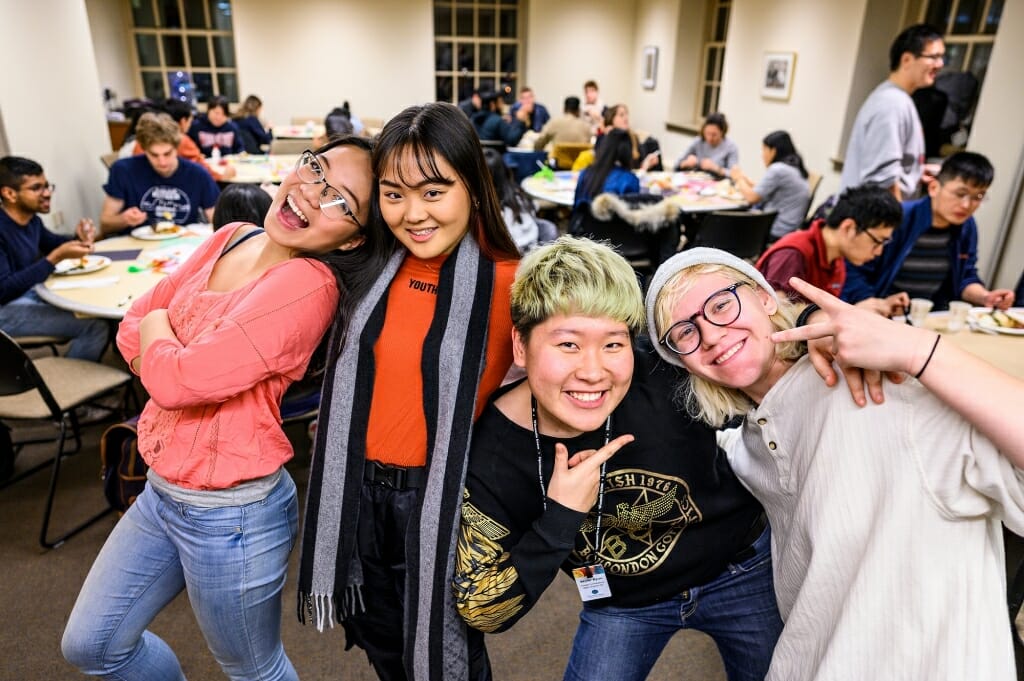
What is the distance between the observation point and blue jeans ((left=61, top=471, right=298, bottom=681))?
1.32 m

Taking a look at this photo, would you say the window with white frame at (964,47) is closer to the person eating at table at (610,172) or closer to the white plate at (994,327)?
the person eating at table at (610,172)

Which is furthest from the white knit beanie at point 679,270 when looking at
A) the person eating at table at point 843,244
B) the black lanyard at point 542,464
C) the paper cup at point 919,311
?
the paper cup at point 919,311

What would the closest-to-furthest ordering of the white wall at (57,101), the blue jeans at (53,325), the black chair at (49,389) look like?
the black chair at (49,389), the blue jeans at (53,325), the white wall at (57,101)

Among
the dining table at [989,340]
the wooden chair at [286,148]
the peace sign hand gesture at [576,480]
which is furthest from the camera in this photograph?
the wooden chair at [286,148]

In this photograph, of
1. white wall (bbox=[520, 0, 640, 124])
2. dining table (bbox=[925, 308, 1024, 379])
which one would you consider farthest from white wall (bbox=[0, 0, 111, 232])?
white wall (bbox=[520, 0, 640, 124])

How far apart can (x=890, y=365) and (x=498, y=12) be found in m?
12.3

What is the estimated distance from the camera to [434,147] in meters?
1.19

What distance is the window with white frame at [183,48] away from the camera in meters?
10.7

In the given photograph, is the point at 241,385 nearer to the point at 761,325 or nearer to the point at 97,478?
the point at 761,325

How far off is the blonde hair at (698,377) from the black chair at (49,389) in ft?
7.44

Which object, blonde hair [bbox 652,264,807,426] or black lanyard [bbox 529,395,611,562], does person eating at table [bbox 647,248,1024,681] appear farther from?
black lanyard [bbox 529,395,611,562]

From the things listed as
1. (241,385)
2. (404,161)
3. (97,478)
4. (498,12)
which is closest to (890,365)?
(404,161)

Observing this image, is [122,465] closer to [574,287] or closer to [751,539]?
[574,287]

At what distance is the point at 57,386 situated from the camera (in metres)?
2.63
